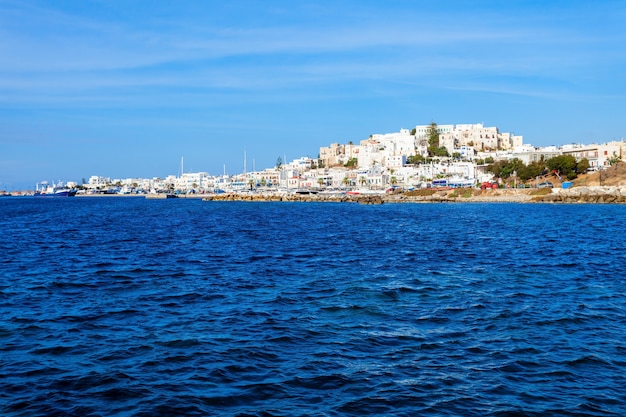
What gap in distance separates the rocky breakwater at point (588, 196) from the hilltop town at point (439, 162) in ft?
57.3

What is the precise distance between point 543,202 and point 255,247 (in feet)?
208

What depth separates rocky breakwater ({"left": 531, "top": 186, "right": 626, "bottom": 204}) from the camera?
78.2 m

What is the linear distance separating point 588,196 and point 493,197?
1689cm

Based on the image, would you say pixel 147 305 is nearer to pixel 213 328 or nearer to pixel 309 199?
pixel 213 328

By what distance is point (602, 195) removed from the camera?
80.4 m

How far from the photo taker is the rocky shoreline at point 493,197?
266ft

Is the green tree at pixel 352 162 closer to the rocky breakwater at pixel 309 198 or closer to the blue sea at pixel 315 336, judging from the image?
the rocky breakwater at pixel 309 198

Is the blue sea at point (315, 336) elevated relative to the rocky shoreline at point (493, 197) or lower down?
lower down

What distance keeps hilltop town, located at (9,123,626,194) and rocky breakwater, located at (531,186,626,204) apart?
17478mm

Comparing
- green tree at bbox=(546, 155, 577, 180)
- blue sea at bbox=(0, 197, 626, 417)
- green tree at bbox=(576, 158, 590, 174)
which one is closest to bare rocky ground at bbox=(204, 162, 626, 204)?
green tree at bbox=(546, 155, 577, 180)

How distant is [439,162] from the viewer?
154250mm

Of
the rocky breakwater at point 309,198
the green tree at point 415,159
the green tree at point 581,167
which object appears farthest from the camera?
the green tree at point 415,159

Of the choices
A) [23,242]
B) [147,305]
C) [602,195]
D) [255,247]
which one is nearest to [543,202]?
[602,195]

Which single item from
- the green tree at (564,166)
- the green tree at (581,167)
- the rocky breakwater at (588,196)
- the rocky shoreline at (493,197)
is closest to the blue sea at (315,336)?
the rocky breakwater at (588,196)
